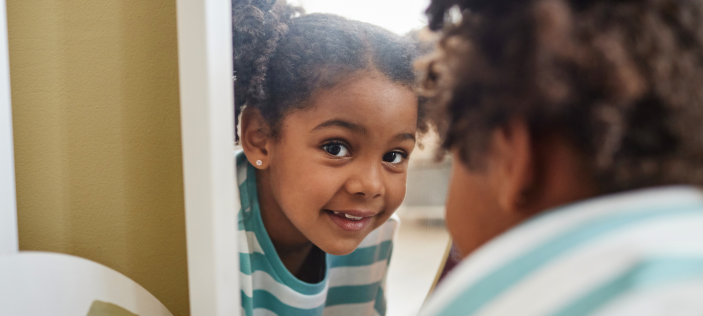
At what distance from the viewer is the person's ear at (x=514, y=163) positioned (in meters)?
0.32

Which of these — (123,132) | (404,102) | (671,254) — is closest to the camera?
(671,254)

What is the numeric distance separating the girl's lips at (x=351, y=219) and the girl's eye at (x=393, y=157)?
0.21 feet

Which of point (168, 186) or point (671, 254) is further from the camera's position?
point (168, 186)

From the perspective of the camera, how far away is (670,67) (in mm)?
289

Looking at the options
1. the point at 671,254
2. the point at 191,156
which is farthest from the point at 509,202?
the point at 191,156

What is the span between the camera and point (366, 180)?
48 centimetres

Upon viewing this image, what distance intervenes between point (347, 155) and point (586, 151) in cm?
23

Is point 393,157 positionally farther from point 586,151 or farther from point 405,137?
point 586,151

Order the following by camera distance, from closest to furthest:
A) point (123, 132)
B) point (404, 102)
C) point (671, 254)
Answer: point (671, 254) → point (404, 102) → point (123, 132)

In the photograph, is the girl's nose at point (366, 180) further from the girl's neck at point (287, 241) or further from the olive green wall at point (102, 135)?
the olive green wall at point (102, 135)

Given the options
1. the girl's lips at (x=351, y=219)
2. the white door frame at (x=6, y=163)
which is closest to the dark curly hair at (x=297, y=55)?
the girl's lips at (x=351, y=219)

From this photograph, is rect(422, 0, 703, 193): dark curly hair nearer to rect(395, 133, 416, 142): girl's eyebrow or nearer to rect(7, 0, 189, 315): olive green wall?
rect(395, 133, 416, 142): girl's eyebrow

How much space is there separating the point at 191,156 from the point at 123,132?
130mm

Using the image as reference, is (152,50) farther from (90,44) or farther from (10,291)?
(10,291)
